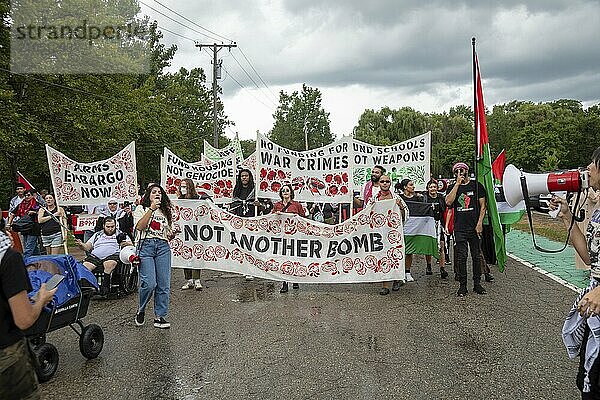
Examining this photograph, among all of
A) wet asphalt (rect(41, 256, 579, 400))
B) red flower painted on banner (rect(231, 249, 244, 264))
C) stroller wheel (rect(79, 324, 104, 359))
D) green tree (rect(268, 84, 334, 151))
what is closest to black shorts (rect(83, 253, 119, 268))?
wet asphalt (rect(41, 256, 579, 400))

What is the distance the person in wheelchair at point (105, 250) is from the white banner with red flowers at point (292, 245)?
47.6 inches

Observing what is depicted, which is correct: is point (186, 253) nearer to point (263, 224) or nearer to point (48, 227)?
point (263, 224)

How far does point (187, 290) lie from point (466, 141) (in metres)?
60.3

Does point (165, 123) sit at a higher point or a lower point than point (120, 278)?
higher

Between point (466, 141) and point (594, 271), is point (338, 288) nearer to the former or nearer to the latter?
point (594, 271)

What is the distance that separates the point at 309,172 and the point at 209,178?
4.43 m

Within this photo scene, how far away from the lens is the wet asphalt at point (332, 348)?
5250mm

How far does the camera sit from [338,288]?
10.1 metres

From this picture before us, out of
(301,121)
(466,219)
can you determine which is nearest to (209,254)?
(466,219)

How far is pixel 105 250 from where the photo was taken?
945 cm

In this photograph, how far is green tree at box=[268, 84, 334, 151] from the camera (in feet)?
238

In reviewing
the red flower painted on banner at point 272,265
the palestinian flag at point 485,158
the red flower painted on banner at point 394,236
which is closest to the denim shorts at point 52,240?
the red flower painted on banner at point 272,265

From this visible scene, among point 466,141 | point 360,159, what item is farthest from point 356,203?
point 466,141

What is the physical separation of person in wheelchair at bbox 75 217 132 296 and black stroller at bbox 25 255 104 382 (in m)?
2.82
